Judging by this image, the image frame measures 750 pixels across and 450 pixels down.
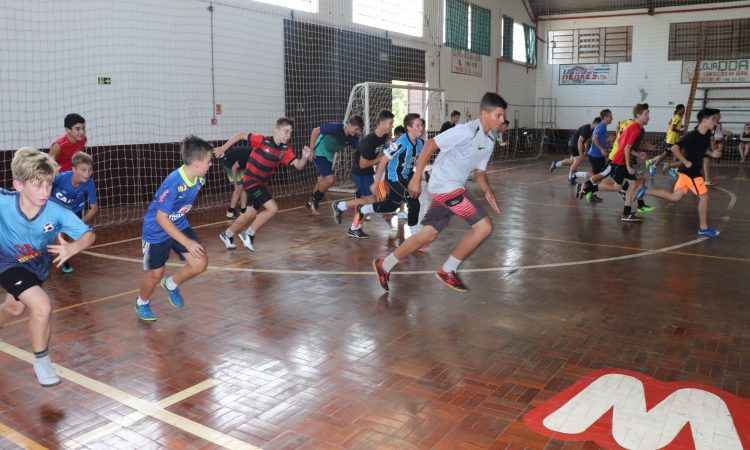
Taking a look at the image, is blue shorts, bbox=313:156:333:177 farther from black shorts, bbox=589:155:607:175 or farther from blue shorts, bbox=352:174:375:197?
black shorts, bbox=589:155:607:175

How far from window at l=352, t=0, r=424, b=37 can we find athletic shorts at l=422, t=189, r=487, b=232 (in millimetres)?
13725

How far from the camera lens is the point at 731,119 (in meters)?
26.3

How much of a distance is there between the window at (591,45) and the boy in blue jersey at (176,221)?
27.7m

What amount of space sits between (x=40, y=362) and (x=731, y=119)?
2859 cm

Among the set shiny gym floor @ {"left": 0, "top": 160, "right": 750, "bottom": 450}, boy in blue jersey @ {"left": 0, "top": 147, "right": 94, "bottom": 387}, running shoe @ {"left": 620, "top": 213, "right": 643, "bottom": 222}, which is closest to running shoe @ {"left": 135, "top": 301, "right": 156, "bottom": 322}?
shiny gym floor @ {"left": 0, "top": 160, "right": 750, "bottom": 450}

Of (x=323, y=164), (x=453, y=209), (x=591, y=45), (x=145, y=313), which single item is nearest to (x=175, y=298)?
(x=145, y=313)

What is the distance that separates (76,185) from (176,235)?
2989mm

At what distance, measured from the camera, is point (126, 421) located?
3.73 metres

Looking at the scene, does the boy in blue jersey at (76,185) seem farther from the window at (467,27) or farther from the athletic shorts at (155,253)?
the window at (467,27)

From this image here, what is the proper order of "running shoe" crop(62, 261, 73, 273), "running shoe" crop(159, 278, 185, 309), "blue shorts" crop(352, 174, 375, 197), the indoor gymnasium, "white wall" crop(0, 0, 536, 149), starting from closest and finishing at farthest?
the indoor gymnasium
"running shoe" crop(159, 278, 185, 309)
"running shoe" crop(62, 261, 73, 273)
"blue shorts" crop(352, 174, 375, 197)
"white wall" crop(0, 0, 536, 149)

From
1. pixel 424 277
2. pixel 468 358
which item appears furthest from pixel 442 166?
pixel 468 358

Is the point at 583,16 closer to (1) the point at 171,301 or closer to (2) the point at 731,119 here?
(2) the point at 731,119

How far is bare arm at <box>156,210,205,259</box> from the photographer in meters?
4.89

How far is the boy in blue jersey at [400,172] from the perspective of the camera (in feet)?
28.1
